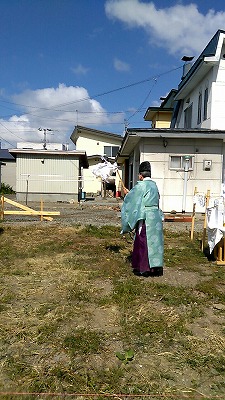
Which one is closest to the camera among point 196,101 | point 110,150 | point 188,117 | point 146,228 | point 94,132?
point 146,228

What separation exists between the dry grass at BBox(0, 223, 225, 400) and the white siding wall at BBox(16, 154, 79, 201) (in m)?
14.1

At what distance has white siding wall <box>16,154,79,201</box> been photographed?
772 inches

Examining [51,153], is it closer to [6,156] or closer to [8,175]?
[8,175]

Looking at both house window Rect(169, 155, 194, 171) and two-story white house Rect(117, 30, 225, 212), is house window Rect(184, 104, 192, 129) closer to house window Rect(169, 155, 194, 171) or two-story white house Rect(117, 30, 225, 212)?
two-story white house Rect(117, 30, 225, 212)

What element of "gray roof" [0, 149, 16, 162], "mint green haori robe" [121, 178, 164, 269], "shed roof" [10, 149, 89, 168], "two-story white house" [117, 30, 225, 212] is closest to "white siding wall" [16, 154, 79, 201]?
"shed roof" [10, 149, 89, 168]

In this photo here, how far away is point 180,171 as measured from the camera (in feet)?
38.8

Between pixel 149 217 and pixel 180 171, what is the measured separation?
7430mm

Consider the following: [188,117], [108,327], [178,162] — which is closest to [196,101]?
[188,117]

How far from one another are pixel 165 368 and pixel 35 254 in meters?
3.92

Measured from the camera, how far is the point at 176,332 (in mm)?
3000

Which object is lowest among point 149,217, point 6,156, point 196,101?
point 149,217

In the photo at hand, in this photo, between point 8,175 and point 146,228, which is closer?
point 146,228

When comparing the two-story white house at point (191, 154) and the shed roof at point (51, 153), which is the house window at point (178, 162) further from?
the shed roof at point (51, 153)

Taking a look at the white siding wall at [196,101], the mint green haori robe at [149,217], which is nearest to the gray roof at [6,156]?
the white siding wall at [196,101]
